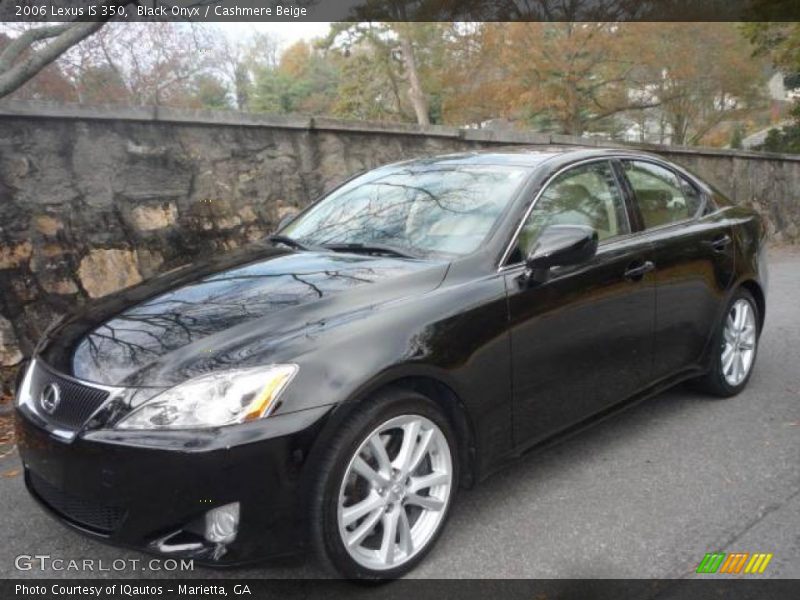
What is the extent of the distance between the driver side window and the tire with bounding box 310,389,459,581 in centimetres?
103

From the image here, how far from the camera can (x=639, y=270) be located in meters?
3.96

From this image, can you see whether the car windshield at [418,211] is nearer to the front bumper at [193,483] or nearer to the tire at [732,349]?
the front bumper at [193,483]

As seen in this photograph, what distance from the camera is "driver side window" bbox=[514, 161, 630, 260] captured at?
3607 mm

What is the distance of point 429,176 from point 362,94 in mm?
28785

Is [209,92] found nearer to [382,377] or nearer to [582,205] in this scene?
[582,205]

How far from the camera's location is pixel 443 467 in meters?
3.02

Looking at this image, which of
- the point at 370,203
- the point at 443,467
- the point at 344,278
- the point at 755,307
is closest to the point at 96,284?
the point at 370,203

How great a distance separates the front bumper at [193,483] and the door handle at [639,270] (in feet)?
6.63

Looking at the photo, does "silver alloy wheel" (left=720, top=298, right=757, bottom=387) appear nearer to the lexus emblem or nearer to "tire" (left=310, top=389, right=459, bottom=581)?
"tire" (left=310, top=389, right=459, bottom=581)

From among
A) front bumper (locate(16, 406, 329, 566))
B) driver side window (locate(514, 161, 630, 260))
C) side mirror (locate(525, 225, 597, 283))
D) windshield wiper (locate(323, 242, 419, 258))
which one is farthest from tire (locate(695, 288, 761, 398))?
front bumper (locate(16, 406, 329, 566))

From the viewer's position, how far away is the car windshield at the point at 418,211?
3.52 meters

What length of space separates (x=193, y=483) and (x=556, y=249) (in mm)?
1801

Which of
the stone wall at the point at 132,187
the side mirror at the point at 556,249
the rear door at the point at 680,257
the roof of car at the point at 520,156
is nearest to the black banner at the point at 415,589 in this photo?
the side mirror at the point at 556,249

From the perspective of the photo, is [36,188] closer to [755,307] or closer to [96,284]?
[96,284]
